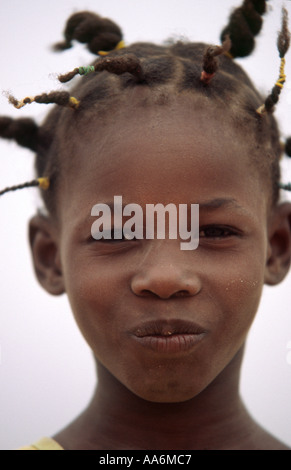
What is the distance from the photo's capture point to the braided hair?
1.60m

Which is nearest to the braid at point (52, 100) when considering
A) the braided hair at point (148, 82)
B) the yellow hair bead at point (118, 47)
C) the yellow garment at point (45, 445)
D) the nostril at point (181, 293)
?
the braided hair at point (148, 82)

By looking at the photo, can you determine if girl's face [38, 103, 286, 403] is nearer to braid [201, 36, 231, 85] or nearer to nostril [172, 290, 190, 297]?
nostril [172, 290, 190, 297]

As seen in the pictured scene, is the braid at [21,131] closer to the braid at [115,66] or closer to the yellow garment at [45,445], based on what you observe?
the braid at [115,66]

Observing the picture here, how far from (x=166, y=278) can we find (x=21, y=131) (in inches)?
31.9

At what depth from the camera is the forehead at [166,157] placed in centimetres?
151

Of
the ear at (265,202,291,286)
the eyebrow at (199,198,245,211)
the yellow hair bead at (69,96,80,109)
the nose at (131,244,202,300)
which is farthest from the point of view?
the ear at (265,202,291,286)

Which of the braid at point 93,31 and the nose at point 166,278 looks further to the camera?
the braid at point 93,31

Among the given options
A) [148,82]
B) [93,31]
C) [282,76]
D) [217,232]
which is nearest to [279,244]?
[217,232]

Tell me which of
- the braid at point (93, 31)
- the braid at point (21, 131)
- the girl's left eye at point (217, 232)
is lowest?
the girl's left eye at point (217, 232)

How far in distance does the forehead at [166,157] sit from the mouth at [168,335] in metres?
0.31

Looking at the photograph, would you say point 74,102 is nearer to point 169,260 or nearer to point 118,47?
point 118,47

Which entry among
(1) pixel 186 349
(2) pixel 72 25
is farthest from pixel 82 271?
(2) pixel 72 25

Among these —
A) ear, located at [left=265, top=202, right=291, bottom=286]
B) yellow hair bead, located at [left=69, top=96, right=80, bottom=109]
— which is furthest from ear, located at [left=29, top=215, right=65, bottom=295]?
ear, located at [left=265, top=202, right=291, bottom=286]

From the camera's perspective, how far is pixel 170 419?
67.3 inches
